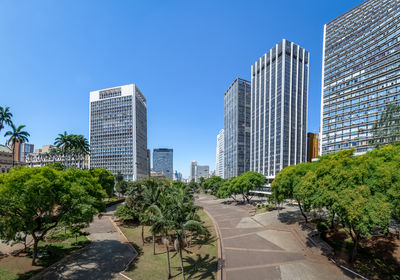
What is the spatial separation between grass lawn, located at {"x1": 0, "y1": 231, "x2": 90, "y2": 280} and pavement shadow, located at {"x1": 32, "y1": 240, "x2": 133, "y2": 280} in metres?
0.99

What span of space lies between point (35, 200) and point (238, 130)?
399 feet

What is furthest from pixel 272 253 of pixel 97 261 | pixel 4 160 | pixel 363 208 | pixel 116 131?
pixel 116 131

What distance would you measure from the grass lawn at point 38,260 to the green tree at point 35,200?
3.22 feet

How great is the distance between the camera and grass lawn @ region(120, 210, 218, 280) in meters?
15.4

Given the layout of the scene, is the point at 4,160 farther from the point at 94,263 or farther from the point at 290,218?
the point at 290,218

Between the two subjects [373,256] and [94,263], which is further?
[94,263]

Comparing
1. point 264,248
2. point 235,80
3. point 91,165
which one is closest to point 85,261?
point 264,248

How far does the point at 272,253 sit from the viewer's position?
Result: 717 inches

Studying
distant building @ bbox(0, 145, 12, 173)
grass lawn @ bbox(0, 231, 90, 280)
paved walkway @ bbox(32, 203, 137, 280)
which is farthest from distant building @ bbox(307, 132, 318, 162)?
distant building @ bbox(0, 145, 12, 173)


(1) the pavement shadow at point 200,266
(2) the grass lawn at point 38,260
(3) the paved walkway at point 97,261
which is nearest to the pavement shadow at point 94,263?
(3) the paved walkway at point 97,261

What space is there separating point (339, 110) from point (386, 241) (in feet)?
186

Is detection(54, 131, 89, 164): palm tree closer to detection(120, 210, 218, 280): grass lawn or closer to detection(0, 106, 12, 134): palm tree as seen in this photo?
detection(0, 106, 12, 134): palm tree

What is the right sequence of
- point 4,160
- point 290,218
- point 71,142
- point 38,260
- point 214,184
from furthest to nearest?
point 4,160 < point 214,184 < point 71,142 < point 290,218 < point 38,260

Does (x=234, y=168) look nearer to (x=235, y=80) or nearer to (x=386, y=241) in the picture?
(x=235, y=80)
